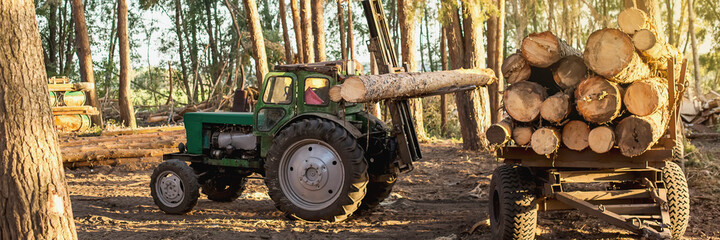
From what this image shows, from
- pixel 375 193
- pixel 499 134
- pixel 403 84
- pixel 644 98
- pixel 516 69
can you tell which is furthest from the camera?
pixel 375 193

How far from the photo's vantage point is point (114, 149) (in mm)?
13609

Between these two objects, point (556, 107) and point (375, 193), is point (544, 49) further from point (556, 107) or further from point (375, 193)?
point (375, 193)

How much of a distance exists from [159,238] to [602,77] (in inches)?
187

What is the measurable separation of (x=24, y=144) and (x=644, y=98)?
4859 millimetres

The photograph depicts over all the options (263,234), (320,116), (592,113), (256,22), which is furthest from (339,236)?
(256,22)

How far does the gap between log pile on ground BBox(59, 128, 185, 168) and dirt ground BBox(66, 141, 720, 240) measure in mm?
1448

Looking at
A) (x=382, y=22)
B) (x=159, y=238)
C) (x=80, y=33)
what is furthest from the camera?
(x=80, y=33)

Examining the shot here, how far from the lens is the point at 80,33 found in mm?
19578

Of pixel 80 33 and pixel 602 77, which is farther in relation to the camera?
pixel 80 33

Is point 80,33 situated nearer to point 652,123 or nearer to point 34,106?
point 34,106

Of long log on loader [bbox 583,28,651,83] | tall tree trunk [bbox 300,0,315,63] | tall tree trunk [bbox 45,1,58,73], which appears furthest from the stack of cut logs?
tall tree trunk [bbox 45,1,58,73]

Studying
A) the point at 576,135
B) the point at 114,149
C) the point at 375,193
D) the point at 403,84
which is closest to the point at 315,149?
the point at 375,193

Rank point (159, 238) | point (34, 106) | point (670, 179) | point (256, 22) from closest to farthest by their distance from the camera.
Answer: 1. point (34, 106)
2. point (670, 179)
3. point (159, 238)
4. point (256, 22)

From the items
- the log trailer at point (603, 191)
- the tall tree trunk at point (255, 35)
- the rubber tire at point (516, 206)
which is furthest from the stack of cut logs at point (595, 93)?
the tall tree trunk at point (255, 35)
